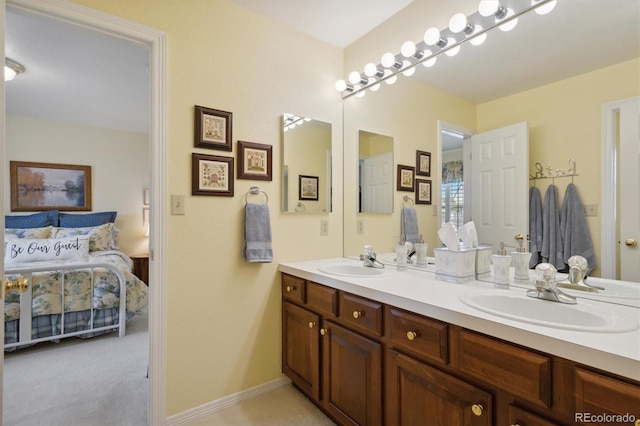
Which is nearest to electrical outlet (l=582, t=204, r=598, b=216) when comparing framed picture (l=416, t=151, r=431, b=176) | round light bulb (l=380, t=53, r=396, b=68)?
framed picture (l=416, t=151, r=431, b=176)

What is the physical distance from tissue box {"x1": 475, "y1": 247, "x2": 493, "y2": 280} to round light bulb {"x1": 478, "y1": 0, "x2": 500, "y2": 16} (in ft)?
3.76

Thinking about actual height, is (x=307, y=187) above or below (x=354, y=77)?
below

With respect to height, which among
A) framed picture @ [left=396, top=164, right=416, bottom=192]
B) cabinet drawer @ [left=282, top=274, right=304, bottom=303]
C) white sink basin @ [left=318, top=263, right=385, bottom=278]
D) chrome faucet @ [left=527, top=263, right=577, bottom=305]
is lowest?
cabinet drawer @ [left=282, top=274, right=304, bottom=303]

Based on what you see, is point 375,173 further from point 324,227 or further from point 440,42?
point 440,42

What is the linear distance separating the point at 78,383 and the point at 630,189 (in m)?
3.25

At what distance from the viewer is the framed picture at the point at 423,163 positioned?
190cm

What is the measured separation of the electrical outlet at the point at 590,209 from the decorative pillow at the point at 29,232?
496 cm

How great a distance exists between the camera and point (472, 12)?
166 centimetres

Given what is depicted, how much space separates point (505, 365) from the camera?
925 millimetres

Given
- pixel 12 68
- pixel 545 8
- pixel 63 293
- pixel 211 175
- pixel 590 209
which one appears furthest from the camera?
pixel 63 293

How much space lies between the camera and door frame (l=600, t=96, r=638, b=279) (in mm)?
1156

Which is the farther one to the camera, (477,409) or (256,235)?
(256,235)

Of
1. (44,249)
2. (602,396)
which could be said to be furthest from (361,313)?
(44,249)

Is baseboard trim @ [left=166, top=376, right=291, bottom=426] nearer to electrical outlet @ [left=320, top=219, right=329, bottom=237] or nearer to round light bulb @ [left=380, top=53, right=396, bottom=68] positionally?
electrical outlet @ [left=320, top=219, right=329, bottom=237]
